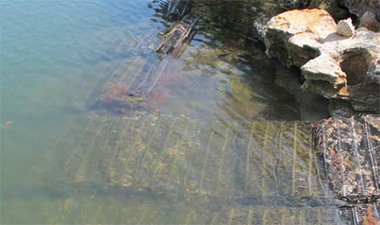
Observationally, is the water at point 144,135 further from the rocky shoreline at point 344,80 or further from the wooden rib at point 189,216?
the rocky shoreline at point 344,80

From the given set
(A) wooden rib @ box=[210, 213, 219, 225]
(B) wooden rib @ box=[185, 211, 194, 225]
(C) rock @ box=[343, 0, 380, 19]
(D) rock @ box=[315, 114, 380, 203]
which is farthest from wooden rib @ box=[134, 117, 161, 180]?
(C) rock @ box=[343, 0, 380, 19]

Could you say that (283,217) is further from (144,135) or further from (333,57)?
(333,57)

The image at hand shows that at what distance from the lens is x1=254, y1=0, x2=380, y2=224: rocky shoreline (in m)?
7.39

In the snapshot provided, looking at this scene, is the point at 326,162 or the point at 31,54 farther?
the point at 31,54

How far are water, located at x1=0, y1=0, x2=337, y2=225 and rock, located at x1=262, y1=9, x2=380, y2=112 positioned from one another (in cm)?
130

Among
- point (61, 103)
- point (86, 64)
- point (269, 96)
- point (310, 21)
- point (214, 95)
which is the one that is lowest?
point (61, 103)

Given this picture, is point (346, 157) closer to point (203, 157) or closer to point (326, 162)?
point (326, 162)

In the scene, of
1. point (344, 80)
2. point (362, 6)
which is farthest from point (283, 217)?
point (362, 6)

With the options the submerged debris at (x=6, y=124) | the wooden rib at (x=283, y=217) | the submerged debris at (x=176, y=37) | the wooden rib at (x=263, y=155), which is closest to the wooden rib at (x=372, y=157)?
the wooden rib at (x=283, y=217)

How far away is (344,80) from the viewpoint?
30.1 feet

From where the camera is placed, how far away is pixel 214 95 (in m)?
10.9

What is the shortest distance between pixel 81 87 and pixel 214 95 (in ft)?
14.7

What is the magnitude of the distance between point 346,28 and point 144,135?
7051mm

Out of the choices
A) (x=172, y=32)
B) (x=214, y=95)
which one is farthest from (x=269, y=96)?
(x=172, y=32)
